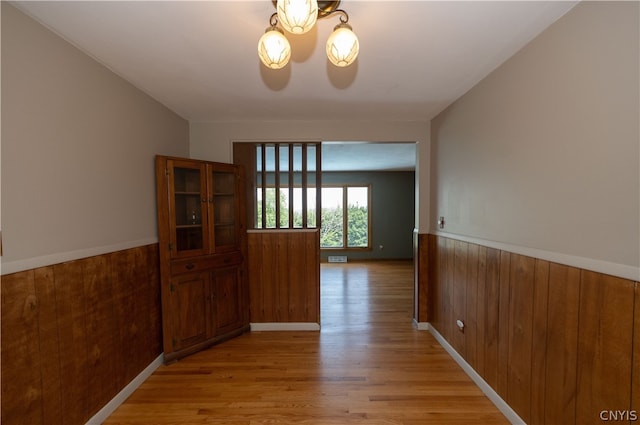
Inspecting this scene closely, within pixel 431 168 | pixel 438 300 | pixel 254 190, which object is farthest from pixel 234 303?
pixel 431 168

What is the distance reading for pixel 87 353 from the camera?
1772mm

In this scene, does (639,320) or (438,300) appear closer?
(639,320)

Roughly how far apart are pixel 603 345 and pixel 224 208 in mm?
2996

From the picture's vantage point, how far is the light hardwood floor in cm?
191

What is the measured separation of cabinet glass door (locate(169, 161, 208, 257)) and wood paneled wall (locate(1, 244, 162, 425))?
11.5 inches

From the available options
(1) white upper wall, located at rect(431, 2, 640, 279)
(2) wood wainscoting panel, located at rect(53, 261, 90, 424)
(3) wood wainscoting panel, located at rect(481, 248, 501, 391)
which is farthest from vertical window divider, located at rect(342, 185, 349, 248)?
(2) wood wainscoting panel, located at rect(53, 261, 90, 424)

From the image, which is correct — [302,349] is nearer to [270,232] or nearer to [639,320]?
[270,232]

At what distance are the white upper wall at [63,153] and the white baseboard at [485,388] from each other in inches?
117

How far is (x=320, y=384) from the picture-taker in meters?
2.25

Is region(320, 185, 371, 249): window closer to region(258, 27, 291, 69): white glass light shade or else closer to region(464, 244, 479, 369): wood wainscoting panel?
region(464, 244, 479, 369): wood wainscoting panel

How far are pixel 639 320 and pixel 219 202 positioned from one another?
10.1ft

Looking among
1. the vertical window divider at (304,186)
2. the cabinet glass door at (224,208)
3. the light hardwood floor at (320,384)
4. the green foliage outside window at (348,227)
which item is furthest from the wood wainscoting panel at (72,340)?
the green foliage outside window at (348,227)

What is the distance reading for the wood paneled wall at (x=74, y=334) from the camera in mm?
1370

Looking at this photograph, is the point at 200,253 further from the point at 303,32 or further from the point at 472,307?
the point at 472,307
